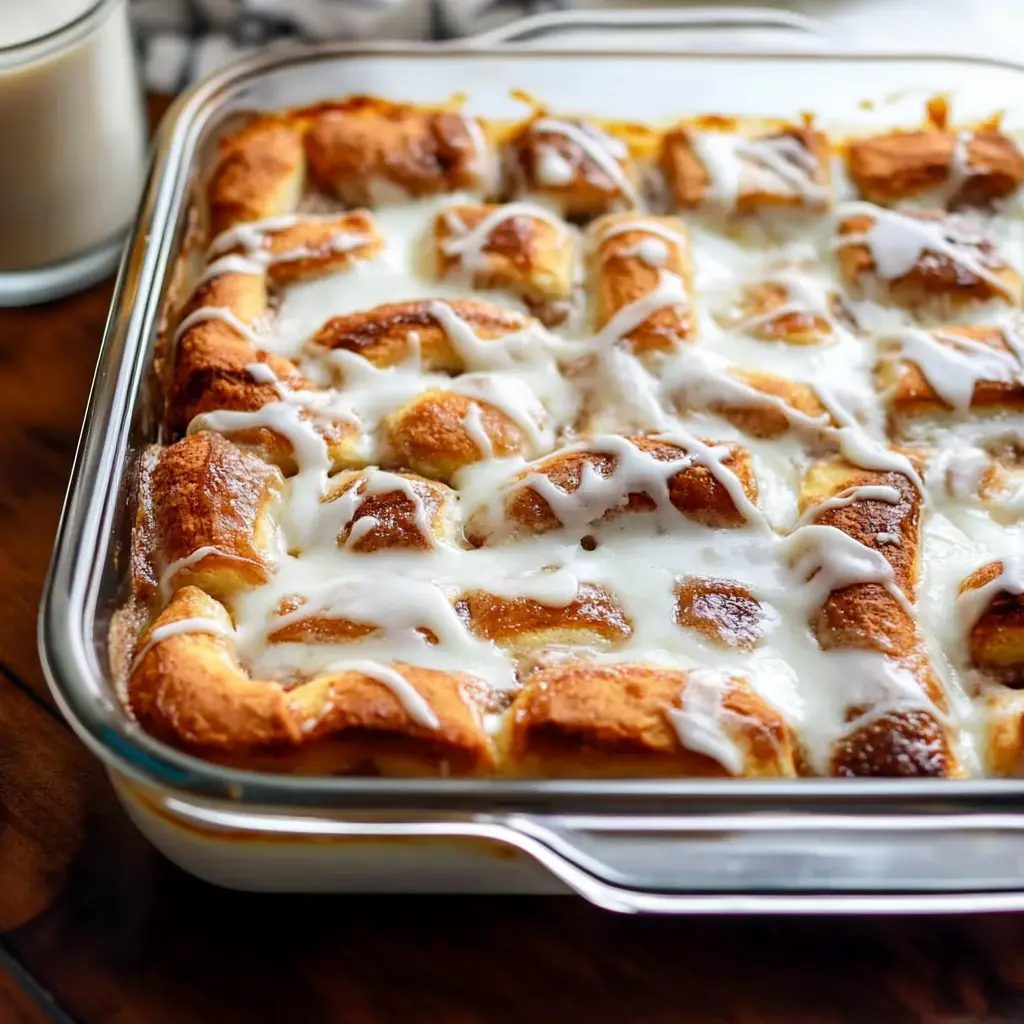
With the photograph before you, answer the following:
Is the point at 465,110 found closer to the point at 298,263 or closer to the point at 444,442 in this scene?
the point at 298,263

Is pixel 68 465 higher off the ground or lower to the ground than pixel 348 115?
lower

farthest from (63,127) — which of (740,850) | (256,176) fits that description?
(740,850)

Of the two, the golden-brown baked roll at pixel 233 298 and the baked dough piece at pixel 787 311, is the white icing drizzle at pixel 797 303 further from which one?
the golden-brown baked roll at pixel 233 298

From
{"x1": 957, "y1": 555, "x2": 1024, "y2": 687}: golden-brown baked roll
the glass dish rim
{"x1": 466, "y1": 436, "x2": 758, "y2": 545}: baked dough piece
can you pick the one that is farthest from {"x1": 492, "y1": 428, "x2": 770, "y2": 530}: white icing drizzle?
the glass dish rim

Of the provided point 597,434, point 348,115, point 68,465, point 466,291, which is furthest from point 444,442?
point 348,115

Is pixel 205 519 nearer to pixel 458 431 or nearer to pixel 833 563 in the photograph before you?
pixel 458 431

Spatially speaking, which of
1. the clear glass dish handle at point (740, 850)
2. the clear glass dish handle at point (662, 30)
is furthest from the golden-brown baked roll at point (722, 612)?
the clear glass dish handle at point (662, 30)
